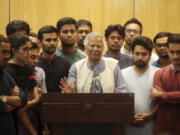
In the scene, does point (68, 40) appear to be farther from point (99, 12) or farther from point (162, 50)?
point (99, 12)

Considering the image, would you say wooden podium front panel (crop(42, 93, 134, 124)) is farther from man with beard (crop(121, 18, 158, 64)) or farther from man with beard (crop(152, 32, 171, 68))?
man with beard (crop(121, 18, 158, 64))

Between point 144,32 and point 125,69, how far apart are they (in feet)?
8.18

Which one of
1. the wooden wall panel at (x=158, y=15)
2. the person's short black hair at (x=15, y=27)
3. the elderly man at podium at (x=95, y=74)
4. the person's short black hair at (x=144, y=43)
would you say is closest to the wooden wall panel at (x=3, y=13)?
the person's short black hair at (x=15, y=27)

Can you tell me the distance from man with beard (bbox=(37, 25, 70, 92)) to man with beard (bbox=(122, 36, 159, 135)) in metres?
0.63

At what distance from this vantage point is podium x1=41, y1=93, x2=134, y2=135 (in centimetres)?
220

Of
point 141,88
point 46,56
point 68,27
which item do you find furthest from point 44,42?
point 141,88

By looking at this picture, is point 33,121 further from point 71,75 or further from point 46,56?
point 46,56

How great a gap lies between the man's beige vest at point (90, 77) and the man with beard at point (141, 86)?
217 millimetres

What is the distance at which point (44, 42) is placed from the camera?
10.8 ft

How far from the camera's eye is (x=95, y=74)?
286 cm

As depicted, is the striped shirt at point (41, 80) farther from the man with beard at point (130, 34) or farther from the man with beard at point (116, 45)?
the man with beard at point (130, 34)

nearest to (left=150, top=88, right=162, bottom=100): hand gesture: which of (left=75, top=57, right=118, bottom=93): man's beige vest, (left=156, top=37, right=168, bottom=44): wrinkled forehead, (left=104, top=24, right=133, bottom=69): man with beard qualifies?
(left=75, top=57, right=118, bottom=93): man's beige vest

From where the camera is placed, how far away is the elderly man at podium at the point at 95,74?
2809 millimetres

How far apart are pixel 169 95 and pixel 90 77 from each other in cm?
70
